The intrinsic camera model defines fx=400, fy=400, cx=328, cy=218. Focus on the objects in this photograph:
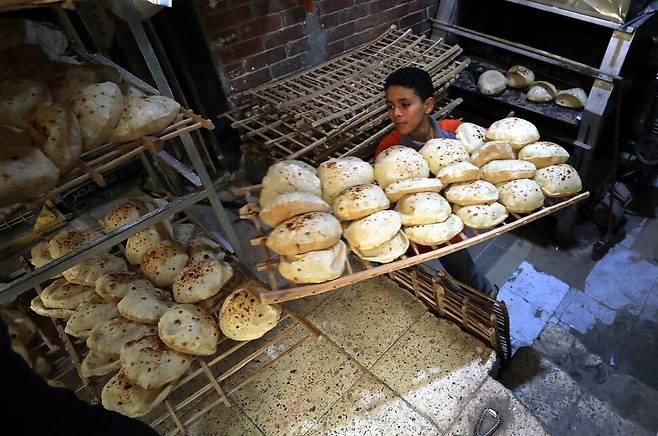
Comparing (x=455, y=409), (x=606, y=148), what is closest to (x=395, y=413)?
(x=455, y=409)

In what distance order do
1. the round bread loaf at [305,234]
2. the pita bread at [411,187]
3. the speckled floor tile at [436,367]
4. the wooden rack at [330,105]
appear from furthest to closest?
1. the wooden rack at [330,105]
2. the speckled floor tile at [436,367]
3. the pita bread at [411,187]
4. the round bread loaf at [305,234]

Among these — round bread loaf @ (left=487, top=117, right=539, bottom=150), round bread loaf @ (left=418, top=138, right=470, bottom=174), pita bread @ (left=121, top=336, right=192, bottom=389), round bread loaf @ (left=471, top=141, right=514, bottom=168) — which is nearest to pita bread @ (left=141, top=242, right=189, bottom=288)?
pita bread @ (left=121, top=336, right=192, bottom=389)

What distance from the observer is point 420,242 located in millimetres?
1703

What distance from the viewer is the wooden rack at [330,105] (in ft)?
9.21

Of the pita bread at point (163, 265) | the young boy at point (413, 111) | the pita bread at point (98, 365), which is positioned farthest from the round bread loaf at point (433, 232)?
the pita bread at point (98, 365)

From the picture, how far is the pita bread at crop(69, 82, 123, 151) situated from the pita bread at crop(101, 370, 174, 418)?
3.21ft

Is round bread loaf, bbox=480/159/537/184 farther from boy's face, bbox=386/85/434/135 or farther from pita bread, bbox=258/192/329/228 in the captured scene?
pita bread, bbox=258/192/329/228

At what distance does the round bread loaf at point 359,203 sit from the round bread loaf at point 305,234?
8 cm

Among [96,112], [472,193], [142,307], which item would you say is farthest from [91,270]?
[472,193]

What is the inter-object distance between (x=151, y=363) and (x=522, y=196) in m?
1.75

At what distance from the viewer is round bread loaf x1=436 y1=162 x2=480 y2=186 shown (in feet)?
5.95

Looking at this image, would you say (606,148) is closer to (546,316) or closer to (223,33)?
(546,316)

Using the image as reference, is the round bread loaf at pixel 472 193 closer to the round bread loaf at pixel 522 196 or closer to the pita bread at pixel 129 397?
the round bread loaf at pixel 522 196

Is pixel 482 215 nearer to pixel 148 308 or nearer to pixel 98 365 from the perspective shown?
pixel 148 308
